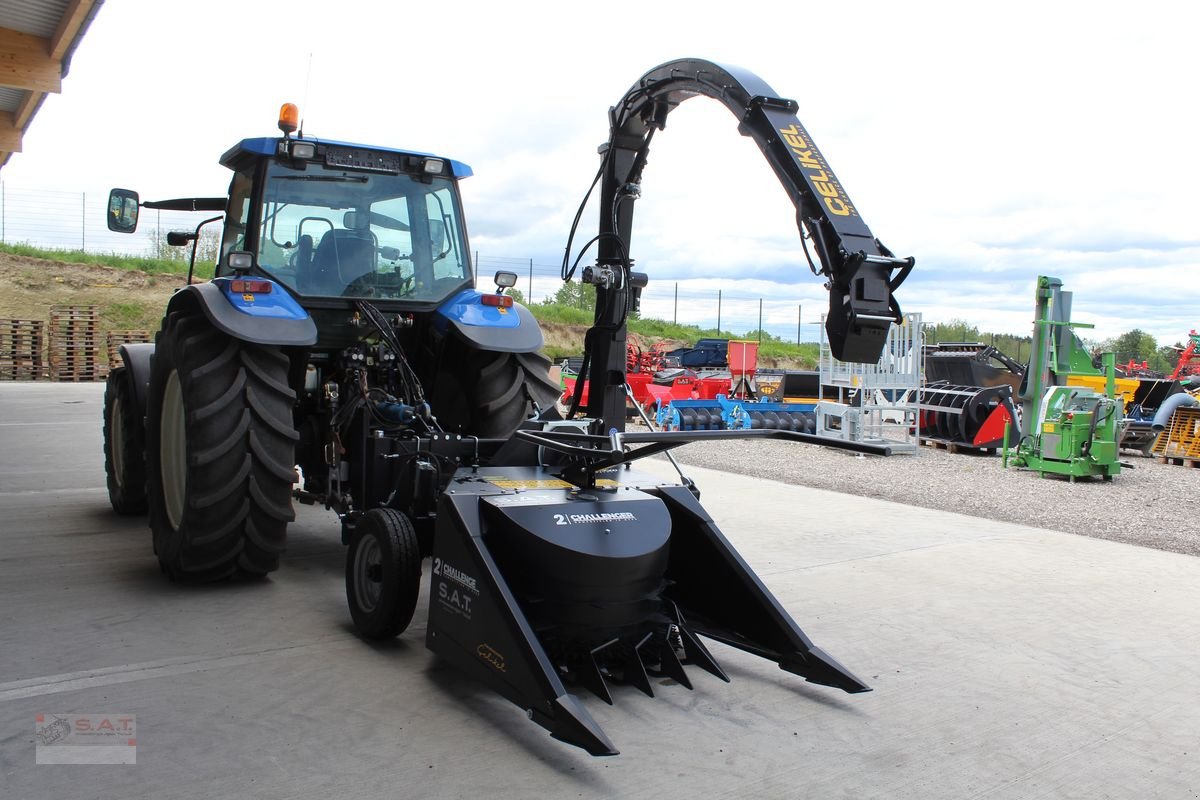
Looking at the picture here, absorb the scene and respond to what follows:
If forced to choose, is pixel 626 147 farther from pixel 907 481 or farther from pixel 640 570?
pixel 907 481

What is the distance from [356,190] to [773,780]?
12.3 ft

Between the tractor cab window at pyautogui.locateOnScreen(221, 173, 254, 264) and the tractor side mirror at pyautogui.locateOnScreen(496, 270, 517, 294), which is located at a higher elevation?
the tractor cab window at pyautogui.locateOnScreen(221, 173, 254, 264)

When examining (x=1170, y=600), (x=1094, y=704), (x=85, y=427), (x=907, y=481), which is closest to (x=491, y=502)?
(x=1094, y=704)

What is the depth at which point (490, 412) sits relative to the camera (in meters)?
5.02

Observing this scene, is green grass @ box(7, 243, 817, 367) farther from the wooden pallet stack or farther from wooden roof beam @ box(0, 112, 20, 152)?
wooden roof beam @ box(0, 112, 20, 152)

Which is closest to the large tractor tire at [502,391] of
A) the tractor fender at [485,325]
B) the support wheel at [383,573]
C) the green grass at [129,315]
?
the tractor fender at [485,325]

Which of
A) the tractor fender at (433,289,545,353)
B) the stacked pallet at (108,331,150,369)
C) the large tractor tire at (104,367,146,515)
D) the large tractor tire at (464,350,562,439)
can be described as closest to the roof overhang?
the large tractor tire at (104,367,146,515)

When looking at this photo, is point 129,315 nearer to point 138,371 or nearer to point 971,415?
point 971,415

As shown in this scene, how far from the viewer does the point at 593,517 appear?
3303 millimetres

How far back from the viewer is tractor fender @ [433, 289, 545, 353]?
15.9 feet

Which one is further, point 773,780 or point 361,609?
point 361,609

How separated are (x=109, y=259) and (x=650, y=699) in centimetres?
3367

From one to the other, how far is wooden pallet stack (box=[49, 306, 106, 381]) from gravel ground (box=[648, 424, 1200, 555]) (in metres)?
17.6

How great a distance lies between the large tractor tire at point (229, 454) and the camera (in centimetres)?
414
